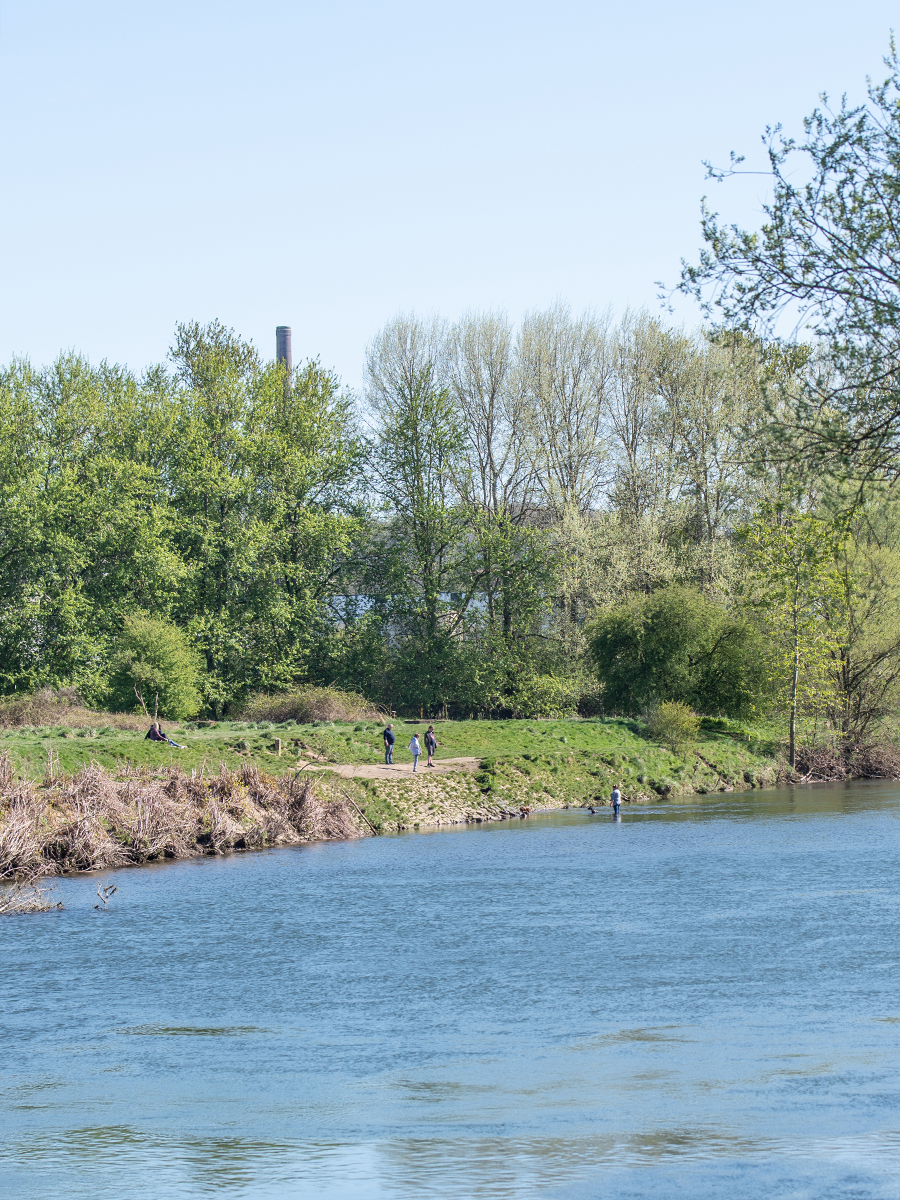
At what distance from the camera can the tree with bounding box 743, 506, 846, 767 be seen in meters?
54.7

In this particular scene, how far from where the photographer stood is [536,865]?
32.4m

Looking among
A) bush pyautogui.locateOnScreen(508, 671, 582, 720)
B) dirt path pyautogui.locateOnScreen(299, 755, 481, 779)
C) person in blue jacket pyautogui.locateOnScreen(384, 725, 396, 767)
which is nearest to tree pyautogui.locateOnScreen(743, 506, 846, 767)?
bush pyautogui.locateOnScreen(508, 671, 582, 720)

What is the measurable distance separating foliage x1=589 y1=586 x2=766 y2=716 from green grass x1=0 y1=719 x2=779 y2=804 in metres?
1.78

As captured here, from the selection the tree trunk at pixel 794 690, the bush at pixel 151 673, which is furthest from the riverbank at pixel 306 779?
the bush at pixel 151 673

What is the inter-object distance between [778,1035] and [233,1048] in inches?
287

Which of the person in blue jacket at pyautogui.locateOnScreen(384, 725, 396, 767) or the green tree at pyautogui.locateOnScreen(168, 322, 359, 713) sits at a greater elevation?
the green tree at pyautogui.locateOnScreen(168, 322, 359, 713)

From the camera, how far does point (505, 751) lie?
50812mm

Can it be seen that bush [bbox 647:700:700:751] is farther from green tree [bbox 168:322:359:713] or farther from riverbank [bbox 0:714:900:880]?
green tree [bbox 168:322:359:713]

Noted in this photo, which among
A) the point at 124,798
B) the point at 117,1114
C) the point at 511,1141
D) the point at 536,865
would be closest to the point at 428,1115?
the point at 511,1141

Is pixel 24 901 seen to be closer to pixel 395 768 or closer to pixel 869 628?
pixel 395 768

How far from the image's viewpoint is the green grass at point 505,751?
38906 millimetres

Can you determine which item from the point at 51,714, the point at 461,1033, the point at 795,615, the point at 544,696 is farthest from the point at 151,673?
the point at 461,1033

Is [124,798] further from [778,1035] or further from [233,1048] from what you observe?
[778,1035]

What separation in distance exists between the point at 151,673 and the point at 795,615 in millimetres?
28785
